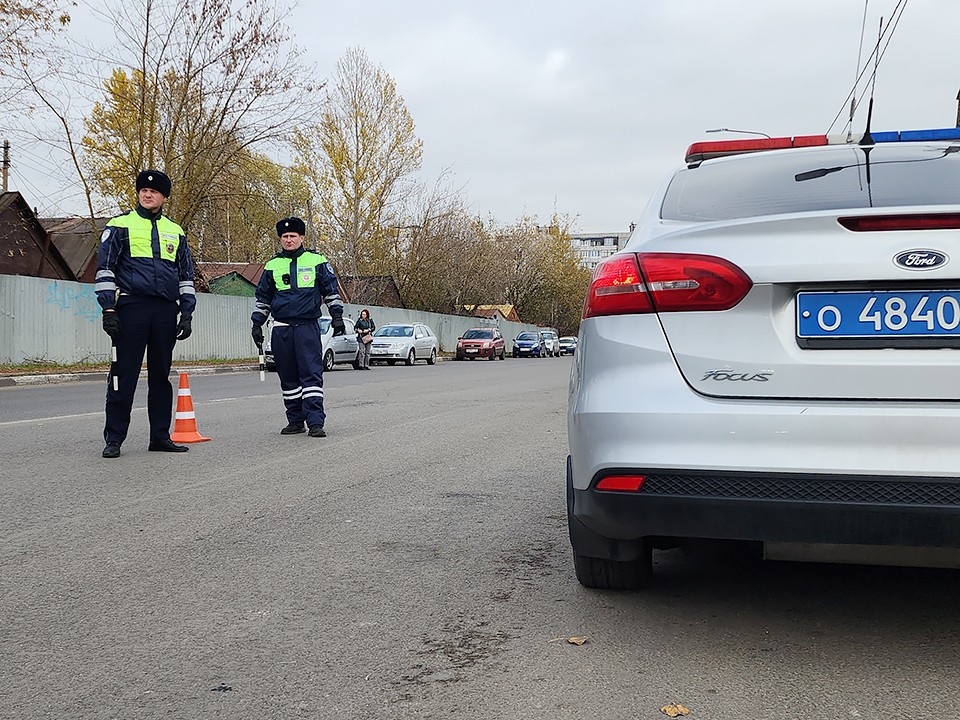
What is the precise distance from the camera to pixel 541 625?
11.0 feet

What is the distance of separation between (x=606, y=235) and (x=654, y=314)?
19026 cm

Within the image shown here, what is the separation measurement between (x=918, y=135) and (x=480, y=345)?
39620 millimetres

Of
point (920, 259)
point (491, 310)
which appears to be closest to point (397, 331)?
point (920, 259)

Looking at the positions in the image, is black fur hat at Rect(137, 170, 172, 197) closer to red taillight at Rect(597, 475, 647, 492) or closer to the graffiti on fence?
red taillight at Rect(597, 475, 647, 492)

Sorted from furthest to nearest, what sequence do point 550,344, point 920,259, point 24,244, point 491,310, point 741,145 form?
1. point 491,310
2. point 550,344
3. point 24,244
4. point 741,145
5. point 920,259

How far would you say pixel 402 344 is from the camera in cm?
3369

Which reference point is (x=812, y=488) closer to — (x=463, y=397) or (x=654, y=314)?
(x=654, y=314)

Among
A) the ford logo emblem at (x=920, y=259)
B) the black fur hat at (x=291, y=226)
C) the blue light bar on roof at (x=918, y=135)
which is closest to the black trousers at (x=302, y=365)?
the black fur hat at (x=291, y=226)

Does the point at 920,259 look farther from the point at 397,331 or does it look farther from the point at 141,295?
the point at 397,331

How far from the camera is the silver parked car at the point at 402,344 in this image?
109 feet

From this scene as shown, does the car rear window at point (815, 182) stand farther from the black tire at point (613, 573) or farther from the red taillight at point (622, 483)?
the black tire at point (613, 573)

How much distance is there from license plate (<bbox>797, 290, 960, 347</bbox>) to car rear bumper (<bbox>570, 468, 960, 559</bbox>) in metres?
0.40

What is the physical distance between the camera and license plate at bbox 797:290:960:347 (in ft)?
9.32

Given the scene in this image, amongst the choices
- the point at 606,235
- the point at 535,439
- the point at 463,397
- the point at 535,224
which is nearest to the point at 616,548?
the point at 535,439
